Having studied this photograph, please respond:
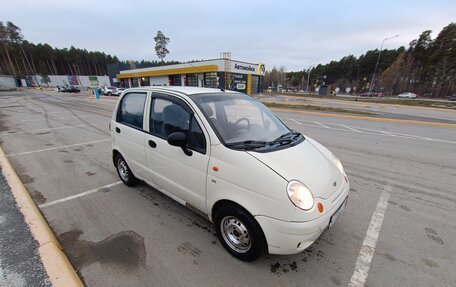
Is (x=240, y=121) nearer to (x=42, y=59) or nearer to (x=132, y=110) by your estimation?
(x=132, y=110)

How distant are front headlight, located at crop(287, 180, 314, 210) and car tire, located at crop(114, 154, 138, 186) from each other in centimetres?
299

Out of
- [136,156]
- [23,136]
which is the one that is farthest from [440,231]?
[23,136]

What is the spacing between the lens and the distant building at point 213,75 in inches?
1427

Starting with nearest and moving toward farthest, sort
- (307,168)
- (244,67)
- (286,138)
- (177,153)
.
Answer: (307,168) → (177,153) → (286,138) → (244,67)

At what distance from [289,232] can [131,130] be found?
2.85 m

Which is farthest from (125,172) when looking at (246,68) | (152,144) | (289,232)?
(246,68)

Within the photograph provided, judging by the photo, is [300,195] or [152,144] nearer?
[300,195]

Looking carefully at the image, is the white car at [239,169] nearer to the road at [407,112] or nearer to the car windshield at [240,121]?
the car windshield at [240,121]

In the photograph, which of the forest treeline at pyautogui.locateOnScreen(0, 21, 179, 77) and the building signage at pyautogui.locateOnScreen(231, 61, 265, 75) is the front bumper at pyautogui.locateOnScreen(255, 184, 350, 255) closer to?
the building signage at pyautogui.locateOnScreen(231, 61, 265, 75)

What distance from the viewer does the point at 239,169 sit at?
2.19m

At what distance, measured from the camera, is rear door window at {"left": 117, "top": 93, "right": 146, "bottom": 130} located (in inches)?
135

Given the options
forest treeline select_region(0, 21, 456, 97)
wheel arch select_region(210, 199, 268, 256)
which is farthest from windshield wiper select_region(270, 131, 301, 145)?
forest treeline select_region(0, 21, 456, 97)

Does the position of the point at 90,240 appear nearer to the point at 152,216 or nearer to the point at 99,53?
the point at 152,216

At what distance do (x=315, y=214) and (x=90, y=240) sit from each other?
265cm
